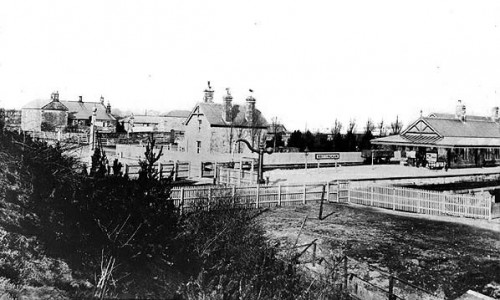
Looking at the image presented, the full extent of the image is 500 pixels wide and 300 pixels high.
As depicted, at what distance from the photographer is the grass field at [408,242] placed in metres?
11.5

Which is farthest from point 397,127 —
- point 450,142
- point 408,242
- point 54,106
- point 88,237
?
point 88,237

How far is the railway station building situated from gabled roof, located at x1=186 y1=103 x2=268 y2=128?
37.2 ft

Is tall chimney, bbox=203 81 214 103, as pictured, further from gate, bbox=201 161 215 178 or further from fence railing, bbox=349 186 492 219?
fence railing, bbox=349 186 492 219

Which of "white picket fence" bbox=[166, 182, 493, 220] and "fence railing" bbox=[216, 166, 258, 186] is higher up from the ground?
"fence railing" bbox=[216, 166, 258, 186]

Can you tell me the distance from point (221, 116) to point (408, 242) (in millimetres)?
29419

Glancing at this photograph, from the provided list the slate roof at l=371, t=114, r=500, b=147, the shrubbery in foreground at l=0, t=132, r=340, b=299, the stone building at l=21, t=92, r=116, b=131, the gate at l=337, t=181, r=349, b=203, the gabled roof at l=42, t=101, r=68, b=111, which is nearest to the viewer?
the shrubbery in foreground at l=0, t=132, r=340, b=299

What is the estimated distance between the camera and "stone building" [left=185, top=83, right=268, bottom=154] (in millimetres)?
41062

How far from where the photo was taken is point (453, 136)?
130ft

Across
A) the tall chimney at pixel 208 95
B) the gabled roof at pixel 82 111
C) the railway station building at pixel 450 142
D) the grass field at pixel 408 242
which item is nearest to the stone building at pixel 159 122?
the gabled roof at pixel 82 111

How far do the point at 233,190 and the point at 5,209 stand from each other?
10620mm

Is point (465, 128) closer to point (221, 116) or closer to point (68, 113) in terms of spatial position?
point (221, 116)

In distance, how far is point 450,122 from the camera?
4238 centimetres

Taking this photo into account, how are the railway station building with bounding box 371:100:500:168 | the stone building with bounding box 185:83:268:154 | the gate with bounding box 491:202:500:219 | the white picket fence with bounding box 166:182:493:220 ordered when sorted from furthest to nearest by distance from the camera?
the stone building with bounding box 185:83:268:154 → the railway station building with bounding box 371:100:500:168 → the gate with bounding box 491:202:500:219 → the white picket fence with bounding box 166:182:493:220

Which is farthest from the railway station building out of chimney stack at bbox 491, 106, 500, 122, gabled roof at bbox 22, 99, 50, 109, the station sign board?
gabled roof at bbox 22, 99, 50, 109
